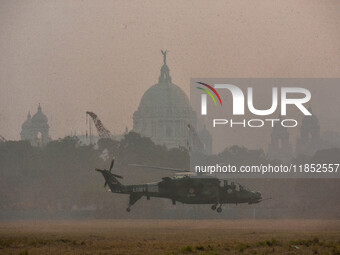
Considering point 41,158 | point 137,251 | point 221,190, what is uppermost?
point 41,158

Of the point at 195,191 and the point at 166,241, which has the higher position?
the point at 195,191

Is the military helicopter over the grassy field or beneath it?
over

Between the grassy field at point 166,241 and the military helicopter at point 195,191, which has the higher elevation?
the military helicopter at point 195,191

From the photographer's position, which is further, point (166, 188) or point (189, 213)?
point (189, 213)

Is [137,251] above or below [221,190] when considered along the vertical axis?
below

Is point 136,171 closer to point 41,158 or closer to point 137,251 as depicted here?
point 41,158

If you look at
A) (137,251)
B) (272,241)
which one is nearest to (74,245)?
(137,251)

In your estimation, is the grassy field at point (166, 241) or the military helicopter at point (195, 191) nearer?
the grassy field at point (166, 241)

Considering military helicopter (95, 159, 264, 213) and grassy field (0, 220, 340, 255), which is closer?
grassy field (0, 220, 340, 255)

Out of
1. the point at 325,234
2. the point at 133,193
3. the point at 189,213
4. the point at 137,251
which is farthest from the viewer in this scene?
the point at 189,213

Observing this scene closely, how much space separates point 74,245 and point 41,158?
413 feet

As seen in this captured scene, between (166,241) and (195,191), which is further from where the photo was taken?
(195,191)

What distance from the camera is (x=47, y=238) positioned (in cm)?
7894

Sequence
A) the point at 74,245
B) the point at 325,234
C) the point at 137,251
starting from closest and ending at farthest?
the point at 137,251 → the point at 74,245 → the point at 325,234
